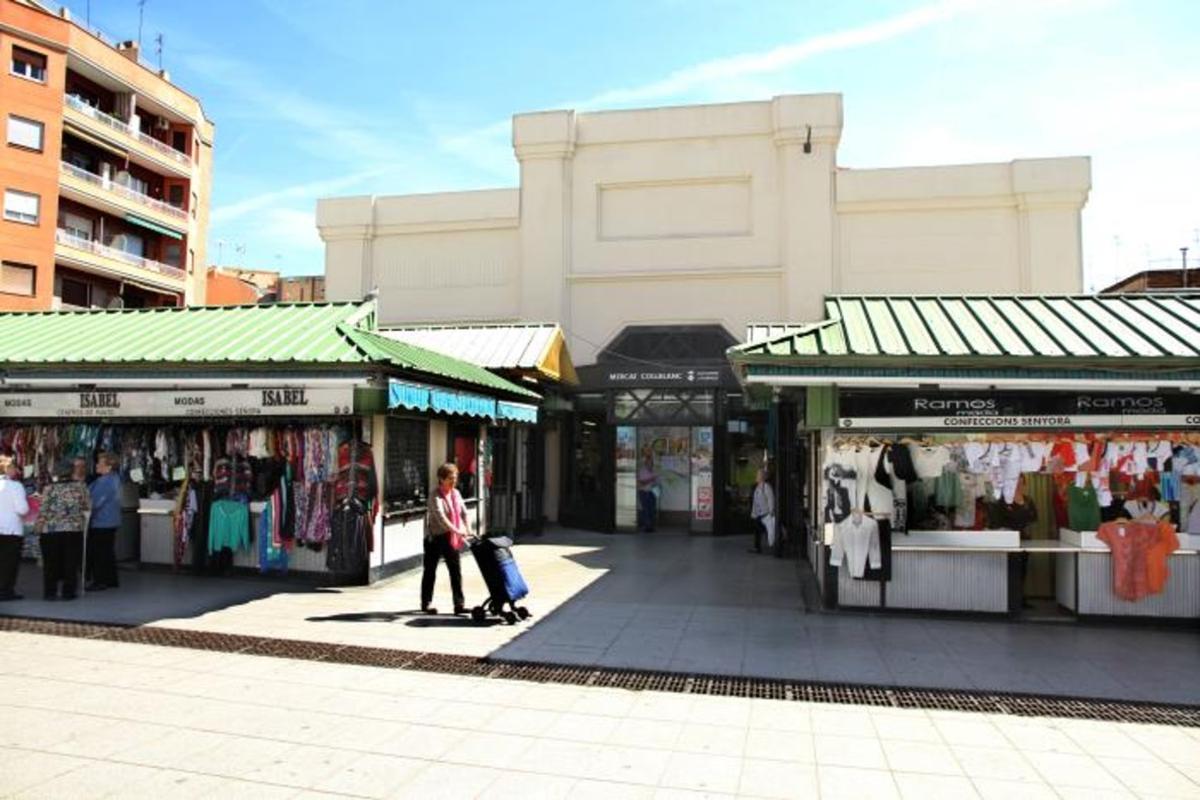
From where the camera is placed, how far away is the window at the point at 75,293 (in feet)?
116

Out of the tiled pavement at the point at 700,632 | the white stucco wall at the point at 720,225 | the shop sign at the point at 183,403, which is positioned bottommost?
the tiled pavement at the point at 700,632

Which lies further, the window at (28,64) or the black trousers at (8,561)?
the window at (28,64)

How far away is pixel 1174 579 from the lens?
8930 mm

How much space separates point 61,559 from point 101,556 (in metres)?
0.68

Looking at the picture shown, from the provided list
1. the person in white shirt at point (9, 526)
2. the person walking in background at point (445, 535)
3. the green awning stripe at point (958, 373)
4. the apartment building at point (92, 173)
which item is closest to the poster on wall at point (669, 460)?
the green awning stripe at point (958, 373)

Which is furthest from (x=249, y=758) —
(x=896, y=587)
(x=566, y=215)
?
(x=566, y=215)

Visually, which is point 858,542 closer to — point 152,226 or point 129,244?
point 152,226

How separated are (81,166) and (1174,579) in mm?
42092

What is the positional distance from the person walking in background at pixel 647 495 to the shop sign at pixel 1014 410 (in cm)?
938

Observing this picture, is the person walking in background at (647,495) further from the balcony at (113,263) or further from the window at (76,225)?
the window at (76,225)

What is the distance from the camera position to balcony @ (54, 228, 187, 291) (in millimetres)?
34125

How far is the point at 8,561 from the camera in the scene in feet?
31.3

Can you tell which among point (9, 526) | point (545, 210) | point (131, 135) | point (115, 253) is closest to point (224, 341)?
point (9, 526)

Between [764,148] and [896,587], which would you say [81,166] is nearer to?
[764,148]
